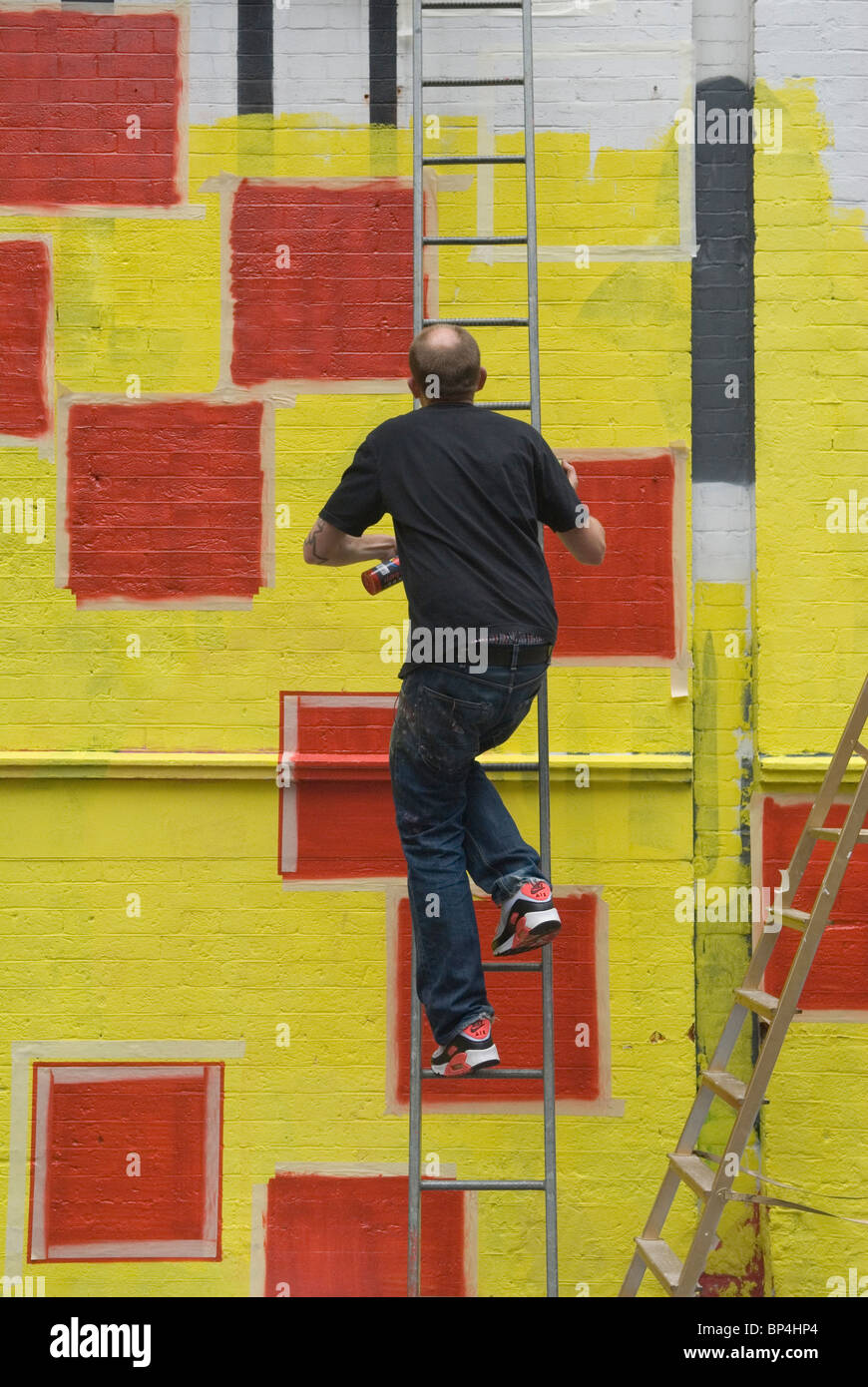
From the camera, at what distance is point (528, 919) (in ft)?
11.3

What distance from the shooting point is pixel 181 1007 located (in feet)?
15.5

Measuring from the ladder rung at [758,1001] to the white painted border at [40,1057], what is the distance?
177 centimetres

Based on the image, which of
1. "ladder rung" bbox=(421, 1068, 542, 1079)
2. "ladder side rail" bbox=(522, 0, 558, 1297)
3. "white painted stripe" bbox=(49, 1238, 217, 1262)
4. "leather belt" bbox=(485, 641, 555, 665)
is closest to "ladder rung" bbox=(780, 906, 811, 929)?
"ladder side rail" bbox=(522, 0, 558, 1297)

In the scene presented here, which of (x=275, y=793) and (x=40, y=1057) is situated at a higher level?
(x=275, y=793)

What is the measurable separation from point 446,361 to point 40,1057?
9.16 ft

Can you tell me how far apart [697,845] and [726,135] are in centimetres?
252

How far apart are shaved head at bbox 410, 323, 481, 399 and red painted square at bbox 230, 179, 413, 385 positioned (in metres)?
1.26

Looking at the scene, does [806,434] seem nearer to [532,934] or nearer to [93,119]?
[532,934]

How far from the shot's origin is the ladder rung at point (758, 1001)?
3.64 m

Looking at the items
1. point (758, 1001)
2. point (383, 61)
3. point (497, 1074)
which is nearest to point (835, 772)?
point (758, 1001)

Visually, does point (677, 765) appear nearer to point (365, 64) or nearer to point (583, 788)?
point (583, 788)

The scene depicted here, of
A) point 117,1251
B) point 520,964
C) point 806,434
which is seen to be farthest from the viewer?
point 806,434

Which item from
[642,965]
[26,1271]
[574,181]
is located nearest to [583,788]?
[642,965]

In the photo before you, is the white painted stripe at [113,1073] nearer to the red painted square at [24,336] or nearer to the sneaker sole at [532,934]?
the sneaker sole at [532,934]
